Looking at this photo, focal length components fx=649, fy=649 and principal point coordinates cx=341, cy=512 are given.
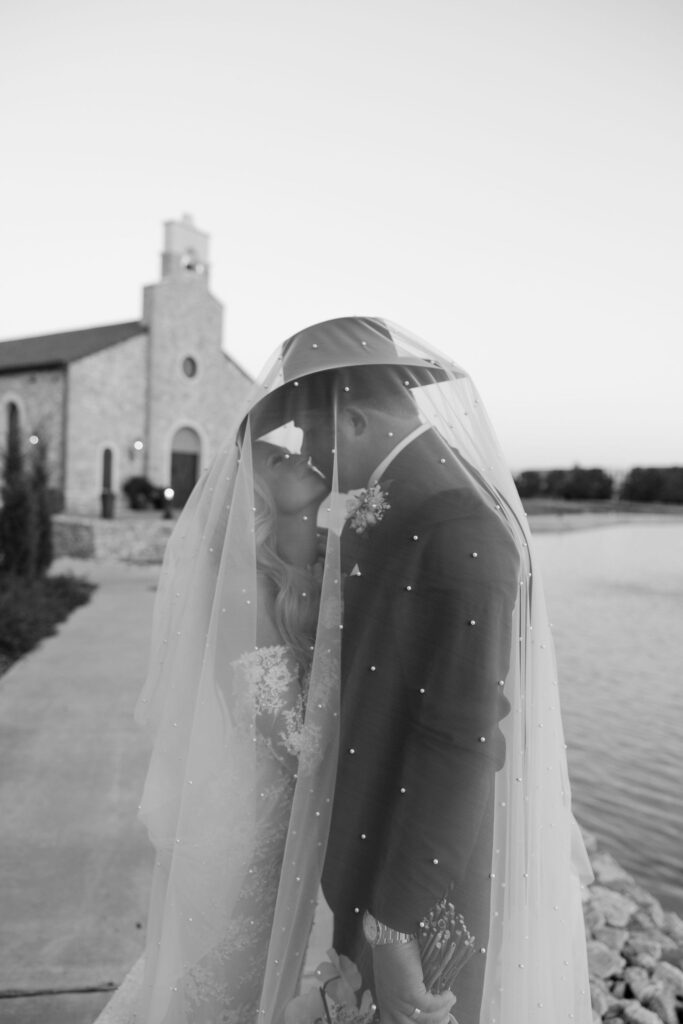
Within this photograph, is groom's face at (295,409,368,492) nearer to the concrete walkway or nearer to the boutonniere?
the boutonniere

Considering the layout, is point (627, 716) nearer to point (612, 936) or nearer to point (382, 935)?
point (612, 936)

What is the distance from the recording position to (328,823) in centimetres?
146

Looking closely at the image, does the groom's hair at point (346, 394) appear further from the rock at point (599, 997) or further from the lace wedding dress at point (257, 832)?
the rock at point (599, 997)

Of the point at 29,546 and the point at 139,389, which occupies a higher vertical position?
the point at 139,389

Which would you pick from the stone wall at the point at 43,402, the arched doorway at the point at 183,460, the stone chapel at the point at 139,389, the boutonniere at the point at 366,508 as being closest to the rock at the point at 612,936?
the boutonniere at the point at 366,508

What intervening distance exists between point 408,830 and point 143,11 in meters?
8.77

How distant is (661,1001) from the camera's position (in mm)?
2754

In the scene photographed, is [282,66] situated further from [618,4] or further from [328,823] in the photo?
[328,823]

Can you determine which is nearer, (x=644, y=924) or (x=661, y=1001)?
(x=661, y=1001)

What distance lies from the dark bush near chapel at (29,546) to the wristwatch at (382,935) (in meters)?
8.44

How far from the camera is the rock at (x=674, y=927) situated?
3414mm

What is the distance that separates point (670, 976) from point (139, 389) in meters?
23.0

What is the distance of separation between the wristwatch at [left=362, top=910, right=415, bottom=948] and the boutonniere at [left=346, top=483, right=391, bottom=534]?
2.53 ft

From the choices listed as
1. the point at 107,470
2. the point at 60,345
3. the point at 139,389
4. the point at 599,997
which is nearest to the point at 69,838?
the point at 599,997
